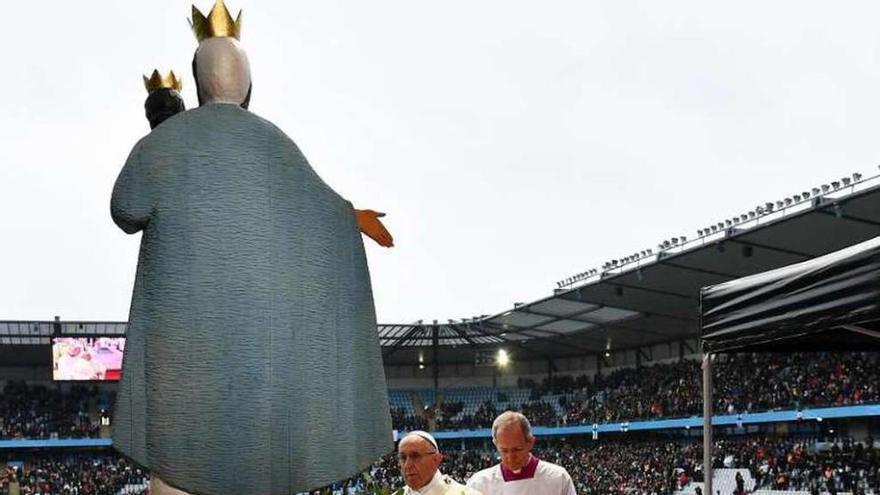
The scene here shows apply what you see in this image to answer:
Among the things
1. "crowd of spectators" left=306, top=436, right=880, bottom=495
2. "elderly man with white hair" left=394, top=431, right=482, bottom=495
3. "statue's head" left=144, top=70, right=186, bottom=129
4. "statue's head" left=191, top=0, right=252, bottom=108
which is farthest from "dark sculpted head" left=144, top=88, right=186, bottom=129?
"crowd of spectators" left=306, top=436, right=880, bottom=495

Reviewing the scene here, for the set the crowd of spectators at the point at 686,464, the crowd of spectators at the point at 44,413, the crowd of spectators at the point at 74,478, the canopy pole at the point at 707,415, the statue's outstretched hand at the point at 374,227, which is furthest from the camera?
the crowd of spectators at the point at 44,413

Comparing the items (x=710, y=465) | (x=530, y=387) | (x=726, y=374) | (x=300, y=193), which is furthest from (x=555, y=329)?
(x=300, y=193)

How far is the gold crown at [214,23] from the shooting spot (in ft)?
11.6

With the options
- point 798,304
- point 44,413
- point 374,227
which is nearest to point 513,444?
point 374,227

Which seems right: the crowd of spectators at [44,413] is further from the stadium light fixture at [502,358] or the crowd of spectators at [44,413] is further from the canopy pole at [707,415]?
the canopy pole at [707,415]

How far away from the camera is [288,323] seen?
3332 mm

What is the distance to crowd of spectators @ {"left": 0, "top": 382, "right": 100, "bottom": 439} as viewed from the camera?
37844mm

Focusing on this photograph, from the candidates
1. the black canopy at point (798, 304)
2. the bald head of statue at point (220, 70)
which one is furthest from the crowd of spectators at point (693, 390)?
the bald head of statue at point (220, 70)

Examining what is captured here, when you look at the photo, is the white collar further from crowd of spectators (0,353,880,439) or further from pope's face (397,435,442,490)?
crowd of spectators (0,353,880,439)

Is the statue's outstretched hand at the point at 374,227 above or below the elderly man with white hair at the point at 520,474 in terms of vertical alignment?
above

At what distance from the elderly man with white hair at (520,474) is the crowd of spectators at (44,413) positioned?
121 ft

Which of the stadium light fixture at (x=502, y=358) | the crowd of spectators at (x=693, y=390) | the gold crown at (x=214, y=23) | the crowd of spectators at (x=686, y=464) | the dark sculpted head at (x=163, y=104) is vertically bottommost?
the crowd of spectators at (x=686, y=464)

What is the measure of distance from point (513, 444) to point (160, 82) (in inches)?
81.1

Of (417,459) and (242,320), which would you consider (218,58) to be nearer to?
(242,320)
